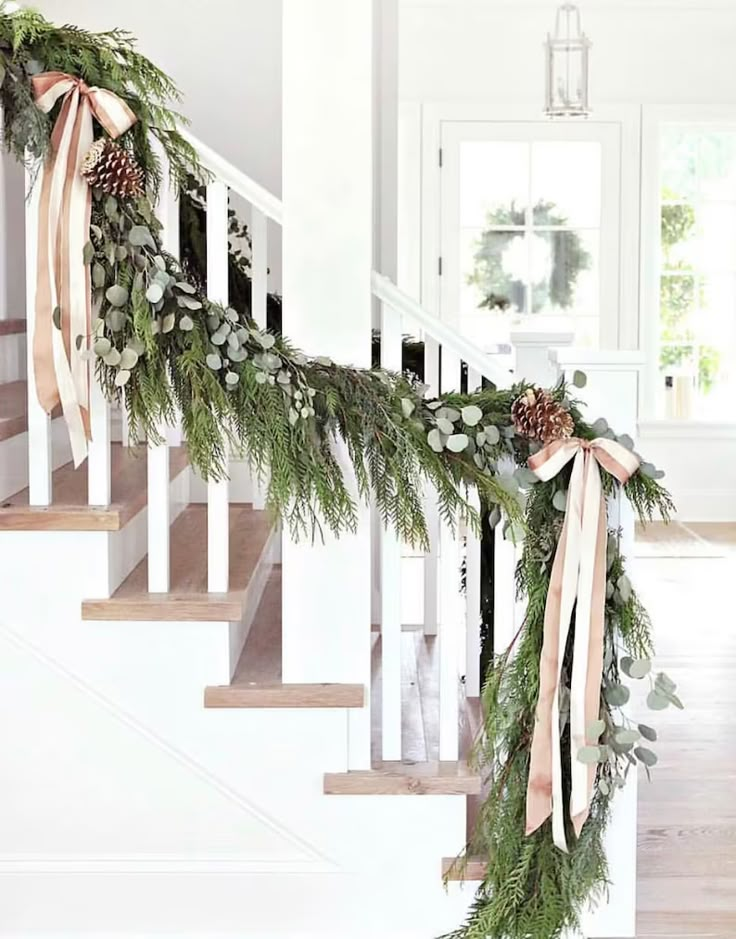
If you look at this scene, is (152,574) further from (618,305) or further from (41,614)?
(618,305)

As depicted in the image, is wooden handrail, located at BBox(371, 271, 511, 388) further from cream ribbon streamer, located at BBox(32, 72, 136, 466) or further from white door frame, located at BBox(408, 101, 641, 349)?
white door frame, located at BBox(408, 101, 641, 349)

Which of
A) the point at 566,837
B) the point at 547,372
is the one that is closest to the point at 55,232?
the point at 547,372

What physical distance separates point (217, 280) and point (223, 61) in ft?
5.17

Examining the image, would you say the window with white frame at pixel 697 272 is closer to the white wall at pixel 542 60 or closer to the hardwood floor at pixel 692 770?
the white wall at pixel 542 60

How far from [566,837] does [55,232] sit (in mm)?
1363

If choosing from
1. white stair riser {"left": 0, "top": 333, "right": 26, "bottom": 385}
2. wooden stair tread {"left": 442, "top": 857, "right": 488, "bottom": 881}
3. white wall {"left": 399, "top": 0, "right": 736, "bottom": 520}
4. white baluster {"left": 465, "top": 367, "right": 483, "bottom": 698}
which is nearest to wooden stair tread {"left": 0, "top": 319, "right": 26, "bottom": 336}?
white stair riser {"left": 0, "top": 333, "right": 26, "bottom": 385}

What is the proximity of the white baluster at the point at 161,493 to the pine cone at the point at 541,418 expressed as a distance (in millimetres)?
645

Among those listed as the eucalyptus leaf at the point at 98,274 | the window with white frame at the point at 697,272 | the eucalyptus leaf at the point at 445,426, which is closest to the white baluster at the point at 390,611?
the eucalyptus leaf at the point at 445,426

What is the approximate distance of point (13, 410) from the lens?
9.35 ft

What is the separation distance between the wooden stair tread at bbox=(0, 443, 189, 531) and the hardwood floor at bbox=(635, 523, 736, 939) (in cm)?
129

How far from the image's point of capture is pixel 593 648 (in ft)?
7.41

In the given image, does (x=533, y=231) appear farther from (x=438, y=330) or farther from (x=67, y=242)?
(x=67, y=242)

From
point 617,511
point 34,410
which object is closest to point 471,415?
point 617,511

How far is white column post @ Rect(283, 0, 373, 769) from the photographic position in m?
2.33
